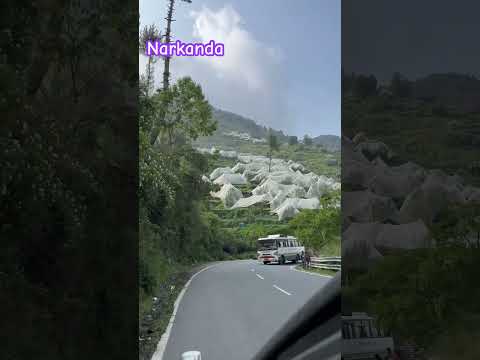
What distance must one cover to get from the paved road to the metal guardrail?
0.08 m

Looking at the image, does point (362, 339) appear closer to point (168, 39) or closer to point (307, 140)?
point (307, 140)

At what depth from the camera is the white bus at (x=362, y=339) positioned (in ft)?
7.19

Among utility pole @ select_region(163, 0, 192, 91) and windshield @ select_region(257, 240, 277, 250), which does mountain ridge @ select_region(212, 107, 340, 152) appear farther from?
windshield @ select_region(257, 240, 277, 250)

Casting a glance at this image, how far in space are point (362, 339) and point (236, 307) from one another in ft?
2.70

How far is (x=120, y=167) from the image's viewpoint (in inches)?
93.4

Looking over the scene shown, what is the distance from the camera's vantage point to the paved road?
248cm

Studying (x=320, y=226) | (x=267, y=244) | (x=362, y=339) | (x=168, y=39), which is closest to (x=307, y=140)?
(x=320, y=226)

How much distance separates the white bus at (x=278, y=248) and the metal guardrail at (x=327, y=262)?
0.16 meters

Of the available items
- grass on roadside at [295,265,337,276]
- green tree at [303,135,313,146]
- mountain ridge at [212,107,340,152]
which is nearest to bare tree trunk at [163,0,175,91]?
mountain ridge at [212,107,340,152]

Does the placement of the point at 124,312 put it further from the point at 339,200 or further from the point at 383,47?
the point at 383,47

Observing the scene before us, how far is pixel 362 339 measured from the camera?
221 cm

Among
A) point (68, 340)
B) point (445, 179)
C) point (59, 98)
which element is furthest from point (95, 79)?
point (445, 179)

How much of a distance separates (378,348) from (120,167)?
185 cm

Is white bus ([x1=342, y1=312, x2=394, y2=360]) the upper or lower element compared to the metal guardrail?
lower
